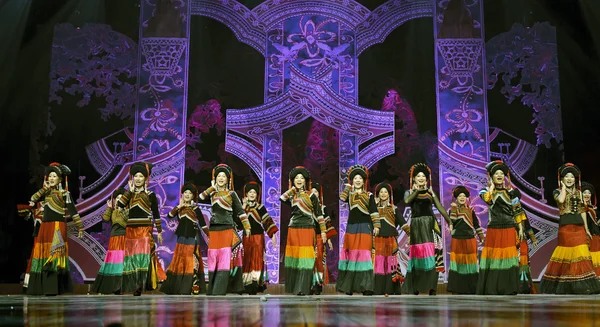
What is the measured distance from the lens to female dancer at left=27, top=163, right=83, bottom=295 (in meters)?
6.82

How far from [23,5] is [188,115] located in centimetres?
288

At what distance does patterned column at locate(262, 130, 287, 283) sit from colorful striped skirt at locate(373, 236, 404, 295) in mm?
1635

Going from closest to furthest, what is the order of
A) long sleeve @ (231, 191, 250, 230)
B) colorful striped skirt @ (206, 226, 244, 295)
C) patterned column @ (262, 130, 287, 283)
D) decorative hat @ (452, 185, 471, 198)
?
colorful striped skirt @ (206, 226, 244, 295) → long sleeve @ (231, 191, 250, 230) → decorative hat @ (452, 185, 471, 198) → patterned column @ (262, 130, 287, 283)

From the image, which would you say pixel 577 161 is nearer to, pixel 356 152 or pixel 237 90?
pixel 356 152

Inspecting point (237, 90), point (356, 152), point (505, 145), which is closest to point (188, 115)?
point (237, 90)

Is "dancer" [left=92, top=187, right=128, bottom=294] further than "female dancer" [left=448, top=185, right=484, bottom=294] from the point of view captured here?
No

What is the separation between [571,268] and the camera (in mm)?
7074

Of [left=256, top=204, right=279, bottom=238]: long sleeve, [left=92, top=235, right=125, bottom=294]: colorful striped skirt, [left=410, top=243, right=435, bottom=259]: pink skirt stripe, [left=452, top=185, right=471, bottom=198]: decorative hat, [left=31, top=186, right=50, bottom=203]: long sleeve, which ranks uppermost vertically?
[left=452, top=185, right=471, bottom=198]: decorative hat

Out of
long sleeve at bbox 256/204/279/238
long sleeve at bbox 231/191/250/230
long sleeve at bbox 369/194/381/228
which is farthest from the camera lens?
long sleeve at bbox 256/204/279/238

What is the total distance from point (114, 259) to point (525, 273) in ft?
17.0

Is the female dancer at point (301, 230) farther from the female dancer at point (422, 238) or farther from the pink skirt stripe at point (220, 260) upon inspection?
the female dancer at point (422, 238)

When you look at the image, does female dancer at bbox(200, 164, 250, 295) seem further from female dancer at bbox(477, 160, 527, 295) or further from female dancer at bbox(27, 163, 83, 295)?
female dancer at bbox(477, 160, 527, 295)

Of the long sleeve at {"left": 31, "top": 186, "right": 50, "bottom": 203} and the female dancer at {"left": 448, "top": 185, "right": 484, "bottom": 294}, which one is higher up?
the long sleeve at {"left": 31, "top": 186, "right": 50, "bottom": 203}

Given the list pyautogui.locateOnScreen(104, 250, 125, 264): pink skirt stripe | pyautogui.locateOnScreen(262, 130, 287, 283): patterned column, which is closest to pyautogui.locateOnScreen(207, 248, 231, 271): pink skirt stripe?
pyautogui.locateOnScreen(104, 250, 125, 264): pink skirt stripe
